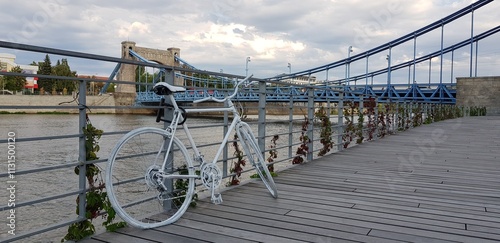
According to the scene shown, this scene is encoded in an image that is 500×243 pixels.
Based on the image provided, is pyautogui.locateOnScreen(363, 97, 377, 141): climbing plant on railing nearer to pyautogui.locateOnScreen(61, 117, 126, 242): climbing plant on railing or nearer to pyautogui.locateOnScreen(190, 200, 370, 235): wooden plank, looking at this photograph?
pyautogui.locateOnScreen(190, 200, 370, 235): wooden plank

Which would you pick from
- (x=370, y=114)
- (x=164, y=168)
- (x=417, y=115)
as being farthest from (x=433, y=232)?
(x=417, y=115)

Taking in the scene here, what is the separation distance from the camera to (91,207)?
1979mm

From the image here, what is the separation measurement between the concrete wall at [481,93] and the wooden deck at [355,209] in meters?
18.6

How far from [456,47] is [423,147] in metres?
24.8

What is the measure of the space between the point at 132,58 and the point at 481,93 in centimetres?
2975

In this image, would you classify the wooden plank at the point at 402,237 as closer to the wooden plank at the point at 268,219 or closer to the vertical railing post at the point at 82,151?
the wooden plank at the point at 268,219

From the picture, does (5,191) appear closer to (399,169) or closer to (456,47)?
(399,169)

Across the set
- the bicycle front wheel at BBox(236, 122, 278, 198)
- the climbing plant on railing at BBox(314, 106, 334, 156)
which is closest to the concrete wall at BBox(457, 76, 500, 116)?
the climbing plant on railing at BBox(314, 106, 334, 156)

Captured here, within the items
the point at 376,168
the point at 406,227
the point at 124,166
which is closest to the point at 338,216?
the point at 406,227

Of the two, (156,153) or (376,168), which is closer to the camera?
(156,153)

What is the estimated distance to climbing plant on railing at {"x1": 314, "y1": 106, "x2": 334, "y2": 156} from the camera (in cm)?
511

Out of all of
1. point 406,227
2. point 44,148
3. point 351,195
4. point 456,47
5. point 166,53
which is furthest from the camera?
point 166,53

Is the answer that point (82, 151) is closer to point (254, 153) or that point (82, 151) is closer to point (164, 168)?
point (164, 168)

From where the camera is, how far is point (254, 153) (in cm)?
280
